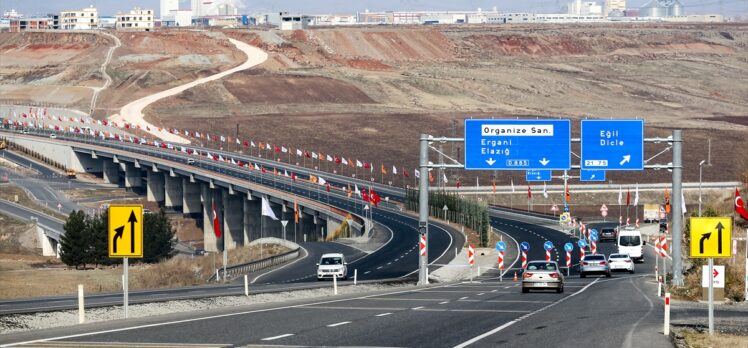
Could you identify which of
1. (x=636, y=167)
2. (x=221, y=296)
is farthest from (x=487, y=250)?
(x=221, y=296)

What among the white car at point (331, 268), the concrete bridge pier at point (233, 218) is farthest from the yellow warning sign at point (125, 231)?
the concrete bridge pier at point (233, 218)

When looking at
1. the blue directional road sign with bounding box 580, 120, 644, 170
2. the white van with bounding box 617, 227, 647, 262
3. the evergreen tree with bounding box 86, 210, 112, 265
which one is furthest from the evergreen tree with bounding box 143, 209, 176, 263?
the blue directional road sign with bounding box 580, 120, 644, 170

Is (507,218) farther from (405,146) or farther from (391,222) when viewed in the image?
(405,146)

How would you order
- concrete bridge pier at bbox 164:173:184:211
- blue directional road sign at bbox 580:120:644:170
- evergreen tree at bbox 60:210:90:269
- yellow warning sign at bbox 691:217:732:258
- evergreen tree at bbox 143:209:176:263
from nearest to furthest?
yellow warning sign at bbox 691:217:732:258 < blue directional road sign at bbox 580:120:644:170 < evergreen tree at bbox 60:210:90:269 < evergreen tree at bbox 143:209:176:263 < concrete bridge pier at bbox 164:173:184:211

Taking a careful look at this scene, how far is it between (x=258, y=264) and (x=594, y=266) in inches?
817

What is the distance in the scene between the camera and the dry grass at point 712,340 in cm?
2844

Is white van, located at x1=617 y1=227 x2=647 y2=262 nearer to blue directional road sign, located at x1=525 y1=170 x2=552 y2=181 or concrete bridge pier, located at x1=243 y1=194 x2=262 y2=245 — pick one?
blue directional road sign, located at x1=525 y1=170 x2=552 y2=181

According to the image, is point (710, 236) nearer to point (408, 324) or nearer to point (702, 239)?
point (702, 239)

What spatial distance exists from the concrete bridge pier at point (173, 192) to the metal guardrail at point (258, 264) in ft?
203

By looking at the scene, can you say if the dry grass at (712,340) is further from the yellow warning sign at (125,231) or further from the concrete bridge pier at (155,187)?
the concrete bridge pier at (155,187)

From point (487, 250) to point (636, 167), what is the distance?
31893 millimetres

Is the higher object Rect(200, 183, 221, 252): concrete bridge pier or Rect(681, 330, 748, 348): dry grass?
Rect(681, 330, 748, 348): dry grass

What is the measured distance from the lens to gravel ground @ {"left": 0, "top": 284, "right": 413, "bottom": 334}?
31.0m

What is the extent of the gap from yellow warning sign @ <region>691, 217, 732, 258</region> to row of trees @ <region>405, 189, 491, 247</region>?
214 feet
